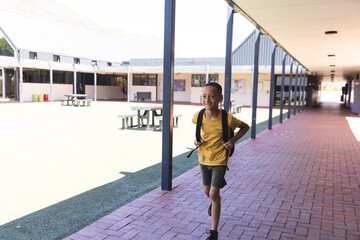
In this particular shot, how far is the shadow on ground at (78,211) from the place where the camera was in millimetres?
2963

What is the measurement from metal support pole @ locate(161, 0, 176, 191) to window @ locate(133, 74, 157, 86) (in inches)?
1142

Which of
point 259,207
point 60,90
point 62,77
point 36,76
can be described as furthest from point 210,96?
point 62,77

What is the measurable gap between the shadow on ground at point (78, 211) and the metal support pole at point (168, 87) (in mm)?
367

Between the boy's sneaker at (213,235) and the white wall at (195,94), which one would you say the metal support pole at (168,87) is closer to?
the boy's sneaker at (213,235)

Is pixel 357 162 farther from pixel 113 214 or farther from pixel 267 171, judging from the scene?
pixel 113 214

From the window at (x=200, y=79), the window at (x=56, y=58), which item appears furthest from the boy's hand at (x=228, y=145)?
the window at (x=56, y=58)

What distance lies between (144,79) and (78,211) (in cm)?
3043

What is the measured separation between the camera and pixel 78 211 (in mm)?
3482

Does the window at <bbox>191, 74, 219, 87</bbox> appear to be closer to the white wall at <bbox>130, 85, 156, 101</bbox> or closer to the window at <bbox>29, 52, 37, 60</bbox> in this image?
the white wall at <bbox>130, 85, 156, 101</bbox>

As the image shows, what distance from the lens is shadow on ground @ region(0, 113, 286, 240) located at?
9.72 feet

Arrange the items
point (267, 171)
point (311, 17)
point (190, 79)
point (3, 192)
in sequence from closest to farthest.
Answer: point (3, 192) < point (267, 171) < point (311, 17) < point (190, 79)

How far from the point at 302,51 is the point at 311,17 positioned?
17.7ft

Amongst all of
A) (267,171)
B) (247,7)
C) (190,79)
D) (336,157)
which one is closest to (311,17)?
(247,7)

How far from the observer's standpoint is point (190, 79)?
3130 cm
